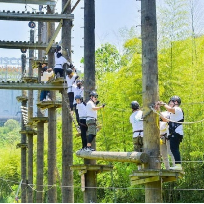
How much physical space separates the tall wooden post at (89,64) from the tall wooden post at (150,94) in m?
1.71

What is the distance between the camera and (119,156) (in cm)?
820

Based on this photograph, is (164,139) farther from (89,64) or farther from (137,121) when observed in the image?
(89,64)

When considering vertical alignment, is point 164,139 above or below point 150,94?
below

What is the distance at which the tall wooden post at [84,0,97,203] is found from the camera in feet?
30.9

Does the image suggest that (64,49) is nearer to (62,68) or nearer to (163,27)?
(62,68)

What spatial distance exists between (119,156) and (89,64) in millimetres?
2218

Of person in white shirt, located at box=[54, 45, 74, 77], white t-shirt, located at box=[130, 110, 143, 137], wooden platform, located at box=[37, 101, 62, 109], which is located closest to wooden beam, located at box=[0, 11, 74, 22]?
person in white shirt, located at box=[54, 45, 74, 77]

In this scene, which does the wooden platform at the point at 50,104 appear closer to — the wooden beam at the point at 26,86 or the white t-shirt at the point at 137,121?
the wooden beam at the point at 26,86

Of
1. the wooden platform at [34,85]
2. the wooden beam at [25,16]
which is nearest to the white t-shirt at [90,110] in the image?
the wooden platform at [34,85]

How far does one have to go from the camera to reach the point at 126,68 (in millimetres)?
18359

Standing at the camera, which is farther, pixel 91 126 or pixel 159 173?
pixel 91 126

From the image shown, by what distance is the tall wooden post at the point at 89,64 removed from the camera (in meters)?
9.43

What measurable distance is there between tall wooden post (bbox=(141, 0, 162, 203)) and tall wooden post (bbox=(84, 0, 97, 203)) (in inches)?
67.4

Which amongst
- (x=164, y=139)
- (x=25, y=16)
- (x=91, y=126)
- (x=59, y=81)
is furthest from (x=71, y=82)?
(x=164, y=139)
